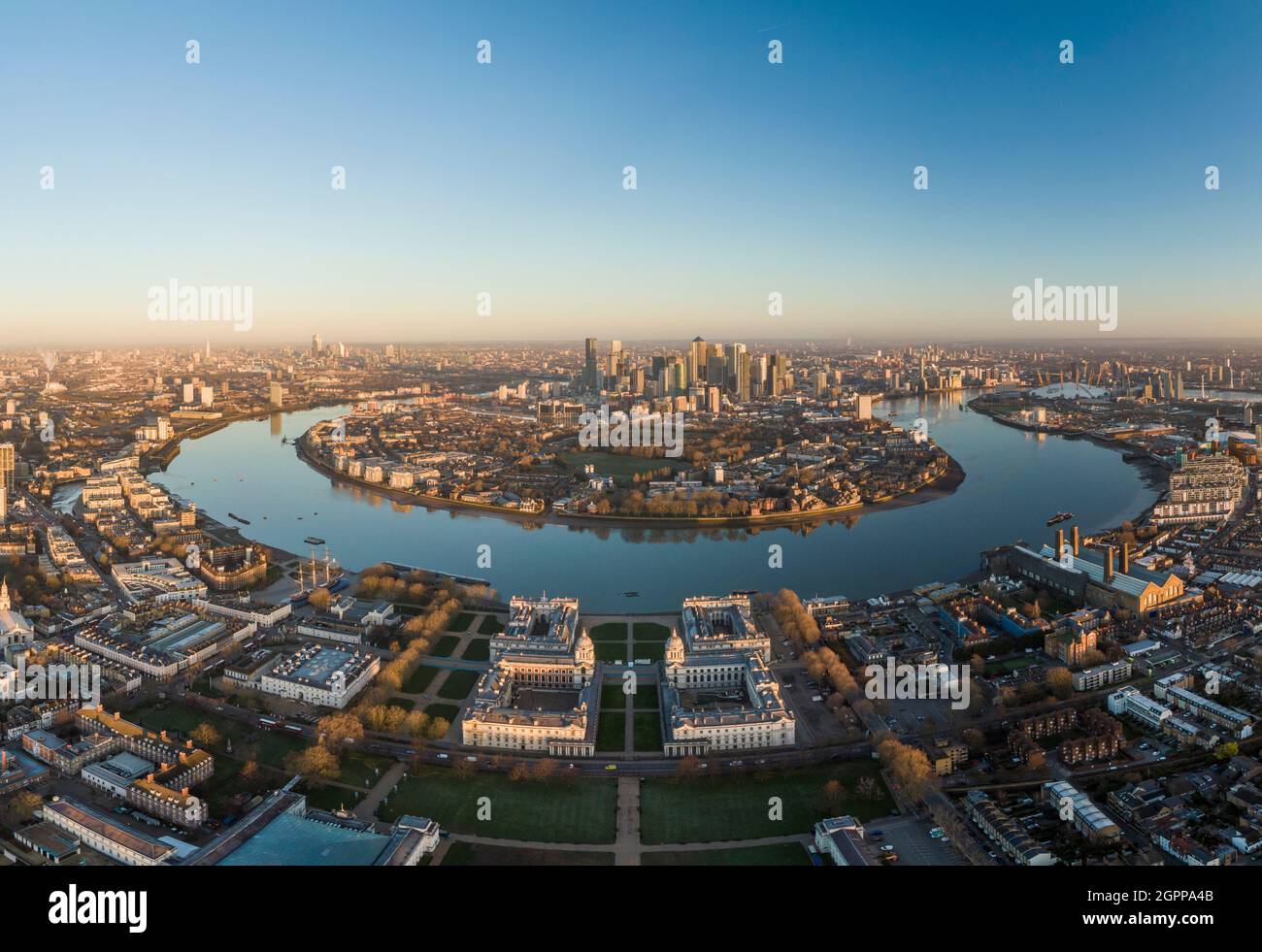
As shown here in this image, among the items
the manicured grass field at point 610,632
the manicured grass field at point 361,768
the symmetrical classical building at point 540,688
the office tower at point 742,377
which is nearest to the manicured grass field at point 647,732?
the symmetrical classical building at point 540,688

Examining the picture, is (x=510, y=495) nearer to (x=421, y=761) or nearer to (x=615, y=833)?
(x=421, y=761)

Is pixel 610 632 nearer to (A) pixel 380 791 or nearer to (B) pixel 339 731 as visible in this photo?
(B) pixel 339 731

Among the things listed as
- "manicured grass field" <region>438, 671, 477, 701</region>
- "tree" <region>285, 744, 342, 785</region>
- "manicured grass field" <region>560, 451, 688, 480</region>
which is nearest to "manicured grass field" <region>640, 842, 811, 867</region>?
"tree" <region>285, 744, 342, 785</region>

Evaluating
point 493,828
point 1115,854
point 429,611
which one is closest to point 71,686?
point 429,611

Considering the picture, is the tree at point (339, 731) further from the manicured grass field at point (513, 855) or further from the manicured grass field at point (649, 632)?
the manicured grass field at point (649, 632)

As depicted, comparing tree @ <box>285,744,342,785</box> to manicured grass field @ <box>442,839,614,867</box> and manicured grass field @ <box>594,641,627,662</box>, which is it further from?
manicured grass field @ <box>594,641,627,662</box>

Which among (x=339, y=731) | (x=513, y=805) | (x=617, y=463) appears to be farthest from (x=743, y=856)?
(x=617, y=463)
